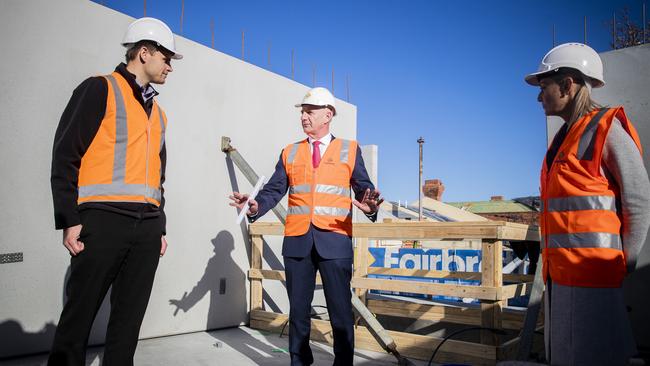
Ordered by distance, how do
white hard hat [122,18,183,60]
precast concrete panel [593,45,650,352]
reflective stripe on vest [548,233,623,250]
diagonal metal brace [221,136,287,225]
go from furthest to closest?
1. diagonal metal brace [221,136,287,225]
2. precast concrete panel [593,45,650,352]
3. white hard hat [122,18,183,60]
4. reflective stripe on vest [548,233,623,250]

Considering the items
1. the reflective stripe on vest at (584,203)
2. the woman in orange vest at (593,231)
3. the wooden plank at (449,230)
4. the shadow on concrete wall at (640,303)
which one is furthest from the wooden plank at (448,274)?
the reflective stripe on vest at (584,203)

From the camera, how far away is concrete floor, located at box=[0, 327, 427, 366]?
11.9 ft

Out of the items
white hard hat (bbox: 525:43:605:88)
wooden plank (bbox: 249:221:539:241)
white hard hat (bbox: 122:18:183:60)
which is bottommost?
wooden plank (bbox: 249:221:539:241)

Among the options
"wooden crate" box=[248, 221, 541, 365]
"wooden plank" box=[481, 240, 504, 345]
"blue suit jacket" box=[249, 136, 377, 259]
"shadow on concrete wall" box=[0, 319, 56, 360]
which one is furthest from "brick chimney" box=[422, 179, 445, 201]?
"shadow on concrete wall" box=[0, 319, 56, 360]

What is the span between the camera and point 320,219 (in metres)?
3.06

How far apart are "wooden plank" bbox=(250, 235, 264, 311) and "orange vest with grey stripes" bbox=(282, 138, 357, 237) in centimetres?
213

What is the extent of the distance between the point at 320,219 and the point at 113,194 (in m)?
1.32

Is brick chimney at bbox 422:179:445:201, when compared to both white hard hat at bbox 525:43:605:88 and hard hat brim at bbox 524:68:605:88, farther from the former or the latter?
white hard hat at bbox 525:43:605:88

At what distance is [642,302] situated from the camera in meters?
3.35

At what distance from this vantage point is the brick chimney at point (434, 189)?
31734mm

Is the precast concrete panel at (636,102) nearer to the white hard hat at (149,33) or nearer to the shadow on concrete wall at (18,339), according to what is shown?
the white hard hat at (149,33)

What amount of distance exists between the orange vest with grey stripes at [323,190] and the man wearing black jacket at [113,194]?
3.21 feet

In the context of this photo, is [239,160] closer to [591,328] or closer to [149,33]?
[149,33]

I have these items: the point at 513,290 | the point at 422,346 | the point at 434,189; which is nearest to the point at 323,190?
the point at 422,346
